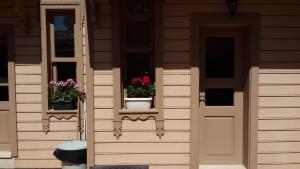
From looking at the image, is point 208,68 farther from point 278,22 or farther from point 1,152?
point 1,152

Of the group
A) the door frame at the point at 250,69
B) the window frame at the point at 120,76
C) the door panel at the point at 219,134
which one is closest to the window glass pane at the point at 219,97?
the door panel at the point at 219,134

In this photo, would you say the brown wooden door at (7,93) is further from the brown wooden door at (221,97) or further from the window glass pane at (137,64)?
the brown wooden door at (221,97)

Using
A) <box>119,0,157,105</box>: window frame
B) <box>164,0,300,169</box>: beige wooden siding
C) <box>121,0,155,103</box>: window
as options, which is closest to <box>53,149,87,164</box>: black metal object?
<box>119,0,157,105</box>: window frame

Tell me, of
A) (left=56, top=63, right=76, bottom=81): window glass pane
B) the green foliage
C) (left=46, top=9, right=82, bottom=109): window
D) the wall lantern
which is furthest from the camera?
(left=56, top=63, right=76, bottom=81): window glass pane

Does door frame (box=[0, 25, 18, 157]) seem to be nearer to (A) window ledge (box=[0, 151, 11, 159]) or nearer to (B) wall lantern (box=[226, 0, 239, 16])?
(A) window ledge (box=[0, 151, 11, 159])

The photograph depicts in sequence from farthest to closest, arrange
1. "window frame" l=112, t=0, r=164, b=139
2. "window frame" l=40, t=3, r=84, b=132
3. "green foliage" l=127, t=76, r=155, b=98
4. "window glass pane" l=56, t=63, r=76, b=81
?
1. "window glass pane" l=56, t=63, r=76, b=81
2. "window frame" l=40, t=3, r=84, b=132
3. "green foliage" l=127, t=76, r=155, b=98
4. "window frame" l=112, t=0, r=164, b=139

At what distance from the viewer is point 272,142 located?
172 inches

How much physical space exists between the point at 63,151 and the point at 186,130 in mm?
1815

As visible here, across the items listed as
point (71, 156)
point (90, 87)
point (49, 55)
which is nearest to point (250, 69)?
point (90, 87)

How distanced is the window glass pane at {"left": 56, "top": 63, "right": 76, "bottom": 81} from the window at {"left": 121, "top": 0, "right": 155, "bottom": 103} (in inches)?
53.5

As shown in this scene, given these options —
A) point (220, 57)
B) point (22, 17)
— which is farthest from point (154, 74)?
point (22, 17)

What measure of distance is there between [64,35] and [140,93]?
1.94 meters

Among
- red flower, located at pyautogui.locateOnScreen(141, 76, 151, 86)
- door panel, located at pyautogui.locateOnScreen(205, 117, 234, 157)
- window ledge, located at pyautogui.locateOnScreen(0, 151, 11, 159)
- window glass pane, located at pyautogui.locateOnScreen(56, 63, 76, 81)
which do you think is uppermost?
window glass pane, located at pyautogui.locateOnScreen(56, 63, 76, 81)

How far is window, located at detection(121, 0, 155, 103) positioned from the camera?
14.6 ft
